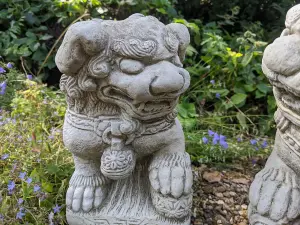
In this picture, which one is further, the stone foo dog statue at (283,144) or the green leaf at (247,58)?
the green leaf at (247,58)

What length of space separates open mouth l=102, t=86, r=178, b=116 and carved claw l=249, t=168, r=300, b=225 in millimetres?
522

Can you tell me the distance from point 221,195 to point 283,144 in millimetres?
606

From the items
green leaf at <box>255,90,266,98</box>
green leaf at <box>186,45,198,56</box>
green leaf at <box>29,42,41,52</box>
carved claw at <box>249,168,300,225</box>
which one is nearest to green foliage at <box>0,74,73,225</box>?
green leaf at <box>29,42,41,52</box>

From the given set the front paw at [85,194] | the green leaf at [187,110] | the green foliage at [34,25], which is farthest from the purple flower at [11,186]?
the green foliage at [34,25]

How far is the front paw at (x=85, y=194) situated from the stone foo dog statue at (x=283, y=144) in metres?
0.62

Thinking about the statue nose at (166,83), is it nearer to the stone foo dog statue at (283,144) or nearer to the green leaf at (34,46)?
the stone foo dog statue at (283,144)

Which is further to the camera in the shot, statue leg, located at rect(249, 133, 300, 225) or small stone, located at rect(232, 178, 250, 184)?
small stone, located at rect(232, 178, 250, 184)

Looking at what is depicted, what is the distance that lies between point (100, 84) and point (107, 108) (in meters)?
0.12

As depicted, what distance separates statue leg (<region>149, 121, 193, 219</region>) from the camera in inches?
72.6

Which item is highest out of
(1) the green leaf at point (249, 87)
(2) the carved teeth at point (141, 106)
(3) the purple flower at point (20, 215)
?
(2) the carved teeth at point (141, 106)

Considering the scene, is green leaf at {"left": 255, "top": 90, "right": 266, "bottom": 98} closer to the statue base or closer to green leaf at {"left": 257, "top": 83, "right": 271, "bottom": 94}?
green leaf at {"left": 257, "top": 83, "right": 271, "bottom": 94}

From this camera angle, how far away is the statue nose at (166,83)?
1.59 meters

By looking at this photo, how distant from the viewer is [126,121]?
5.63 feet

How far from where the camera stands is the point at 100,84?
5.43ft
